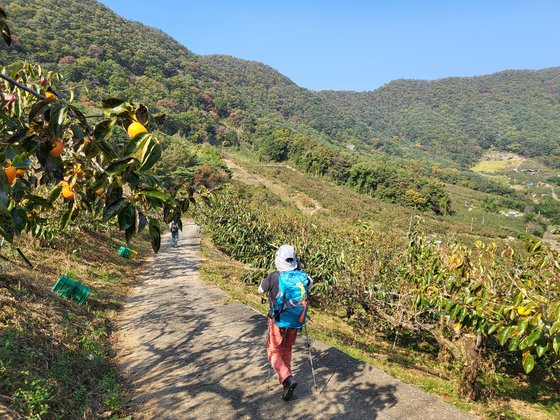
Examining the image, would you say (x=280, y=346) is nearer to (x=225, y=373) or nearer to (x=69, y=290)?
(x=225, y=373)

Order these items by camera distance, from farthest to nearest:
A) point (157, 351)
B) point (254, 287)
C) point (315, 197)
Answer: point (315, 197)
point (254, 287)
point (157, 351)

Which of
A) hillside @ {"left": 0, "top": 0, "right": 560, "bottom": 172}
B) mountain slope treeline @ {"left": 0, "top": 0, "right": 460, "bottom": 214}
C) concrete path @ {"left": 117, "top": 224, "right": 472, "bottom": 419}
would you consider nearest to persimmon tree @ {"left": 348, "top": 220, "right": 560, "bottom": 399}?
concrete path @ {"left": 117, "top": 224, "right": 472, "bottom": 419}

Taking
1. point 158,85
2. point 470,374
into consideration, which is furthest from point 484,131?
point 470,374

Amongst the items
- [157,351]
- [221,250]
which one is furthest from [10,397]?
[221,250]

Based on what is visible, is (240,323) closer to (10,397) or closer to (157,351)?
(157,351)

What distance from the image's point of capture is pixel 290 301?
12.4 feet

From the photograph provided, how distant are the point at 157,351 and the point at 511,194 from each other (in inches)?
4175

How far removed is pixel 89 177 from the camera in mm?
2117

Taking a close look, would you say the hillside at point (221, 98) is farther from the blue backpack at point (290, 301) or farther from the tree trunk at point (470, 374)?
the tree trunk at point (470, 374)

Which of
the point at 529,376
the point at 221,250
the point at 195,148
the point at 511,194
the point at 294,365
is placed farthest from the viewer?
the point at 511,194

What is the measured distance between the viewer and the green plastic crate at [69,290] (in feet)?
21.0

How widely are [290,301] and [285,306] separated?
7 centimetres

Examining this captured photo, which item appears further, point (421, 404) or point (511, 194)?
point (511, 194)

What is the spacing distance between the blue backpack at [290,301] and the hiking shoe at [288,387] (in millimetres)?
618
